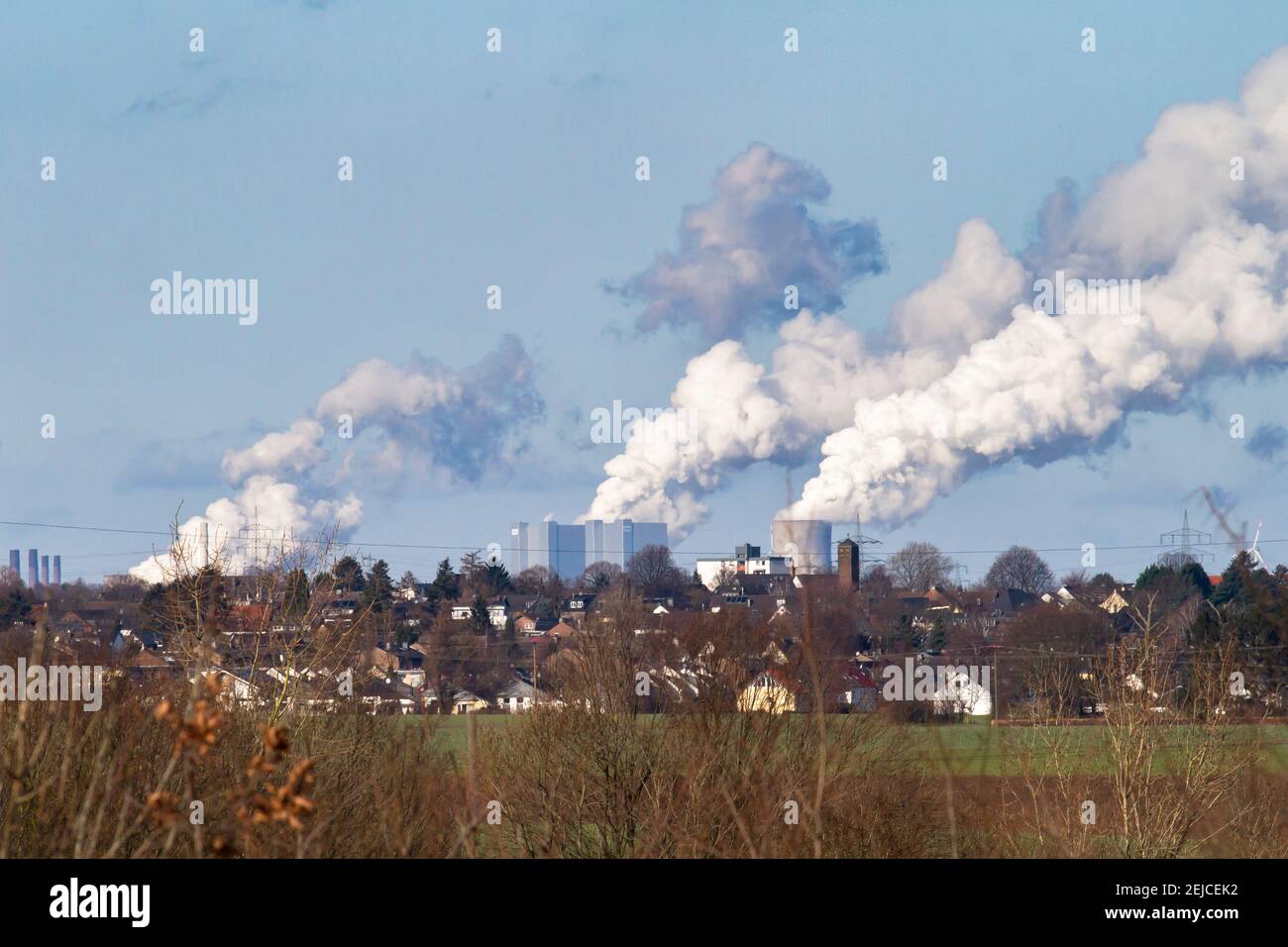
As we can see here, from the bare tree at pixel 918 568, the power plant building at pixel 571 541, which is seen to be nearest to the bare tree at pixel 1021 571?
the bare tree at pixel 918 568

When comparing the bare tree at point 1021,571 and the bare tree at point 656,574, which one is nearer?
the bare tree at point 656,574

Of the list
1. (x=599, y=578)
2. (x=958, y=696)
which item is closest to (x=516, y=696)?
(x=958, y=696)

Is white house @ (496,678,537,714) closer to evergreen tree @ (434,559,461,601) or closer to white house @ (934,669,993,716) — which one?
white house @ (934,669,993,716)

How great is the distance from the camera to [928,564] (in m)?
78.4

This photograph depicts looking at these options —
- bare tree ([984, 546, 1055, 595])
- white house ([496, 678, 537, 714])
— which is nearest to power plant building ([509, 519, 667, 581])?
bare tree ([984, 546, 1055, 595])

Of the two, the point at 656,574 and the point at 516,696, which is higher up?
the point at 656,574

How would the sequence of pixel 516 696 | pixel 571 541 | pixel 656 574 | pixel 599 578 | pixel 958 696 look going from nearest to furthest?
pixel 958 696 → pixel 516 696 → pixel 656 574 → pixel 599 578 → pixel 571 541

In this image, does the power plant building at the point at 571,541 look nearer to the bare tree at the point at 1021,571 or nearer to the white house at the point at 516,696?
the bare tree at the point at 1021,571

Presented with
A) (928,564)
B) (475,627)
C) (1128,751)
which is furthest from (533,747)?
(928,564)

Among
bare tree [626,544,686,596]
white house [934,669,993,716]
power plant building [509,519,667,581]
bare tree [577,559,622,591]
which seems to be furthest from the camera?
power plant building [509,519,667,581]

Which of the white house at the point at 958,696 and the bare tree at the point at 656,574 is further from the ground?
the bare tree at the point at 656,574

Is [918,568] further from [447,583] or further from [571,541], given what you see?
[571,541]
